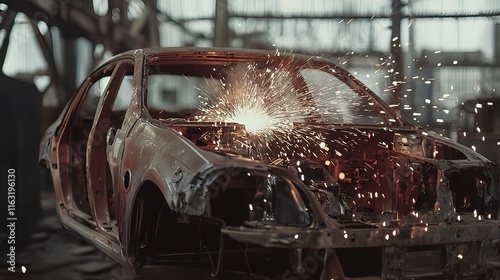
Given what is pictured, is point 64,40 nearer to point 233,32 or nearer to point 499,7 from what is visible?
point 233,32

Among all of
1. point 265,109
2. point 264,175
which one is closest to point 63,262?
point 265,109

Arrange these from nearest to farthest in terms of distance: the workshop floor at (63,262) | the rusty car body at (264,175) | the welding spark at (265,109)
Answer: the rusty car body at (264,175)
the welding spark at (265,109)
the workshop floor at (63,262)

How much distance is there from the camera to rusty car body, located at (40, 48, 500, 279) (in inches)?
97.3

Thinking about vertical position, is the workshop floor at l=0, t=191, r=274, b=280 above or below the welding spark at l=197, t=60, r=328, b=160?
below

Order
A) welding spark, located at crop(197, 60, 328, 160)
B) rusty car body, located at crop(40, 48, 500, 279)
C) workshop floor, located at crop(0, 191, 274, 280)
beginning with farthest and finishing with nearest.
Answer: workshop floor, located at crop(0, 191, 274, 280) < welding spark, located at crop(197, 60, 328, 160) < rusty car body, located at crop(40, 48, 500, 279)

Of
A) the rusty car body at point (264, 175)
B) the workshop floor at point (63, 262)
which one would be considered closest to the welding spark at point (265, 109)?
the rusty car body at point (264, 175)

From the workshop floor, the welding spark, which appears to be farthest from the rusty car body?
the workshop floor

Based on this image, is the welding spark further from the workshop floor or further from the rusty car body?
Answer: the workshop floor

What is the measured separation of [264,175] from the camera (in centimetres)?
250

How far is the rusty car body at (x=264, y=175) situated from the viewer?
2471mm

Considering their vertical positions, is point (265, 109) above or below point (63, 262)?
above

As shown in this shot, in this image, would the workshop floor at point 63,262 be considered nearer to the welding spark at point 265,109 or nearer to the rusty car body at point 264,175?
the rusty car body at point 264,175

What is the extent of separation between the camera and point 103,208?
3744mm

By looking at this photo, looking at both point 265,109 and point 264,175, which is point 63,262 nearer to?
point 265,109
